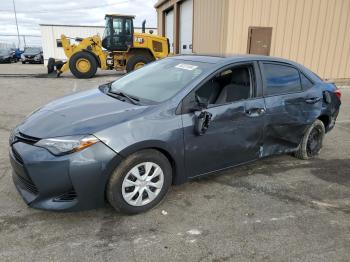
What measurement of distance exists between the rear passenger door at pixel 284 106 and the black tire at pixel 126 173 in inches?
54.5

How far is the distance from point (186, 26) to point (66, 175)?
13.7 m

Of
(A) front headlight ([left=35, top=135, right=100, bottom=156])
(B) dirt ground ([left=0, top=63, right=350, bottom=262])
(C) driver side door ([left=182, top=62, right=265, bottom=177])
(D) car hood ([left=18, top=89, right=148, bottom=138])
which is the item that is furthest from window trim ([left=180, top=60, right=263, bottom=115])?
(A) front headlight ([left=35, top=135, right=100, bottom=156])

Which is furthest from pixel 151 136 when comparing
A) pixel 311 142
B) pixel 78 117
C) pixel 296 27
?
pixel 296 27

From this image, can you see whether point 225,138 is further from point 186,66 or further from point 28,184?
point 28,184

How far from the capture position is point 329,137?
5.66 m

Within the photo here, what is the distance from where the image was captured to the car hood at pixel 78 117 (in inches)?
108

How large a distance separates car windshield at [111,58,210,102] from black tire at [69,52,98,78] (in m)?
10.6

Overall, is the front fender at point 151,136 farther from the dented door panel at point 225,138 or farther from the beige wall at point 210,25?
the beige wall at point 210,25

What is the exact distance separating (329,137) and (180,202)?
3.61 metres

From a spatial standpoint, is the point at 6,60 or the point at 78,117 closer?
the point at 78,117

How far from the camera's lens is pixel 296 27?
11.6 meters

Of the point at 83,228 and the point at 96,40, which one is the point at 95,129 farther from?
the point at 96,40

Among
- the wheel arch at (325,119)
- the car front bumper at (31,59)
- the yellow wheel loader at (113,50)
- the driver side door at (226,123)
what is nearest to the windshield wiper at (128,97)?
the driver side door at (226,123)

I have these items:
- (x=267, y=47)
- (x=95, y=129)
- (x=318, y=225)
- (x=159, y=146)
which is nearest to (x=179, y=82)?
(x=159, y=146)
